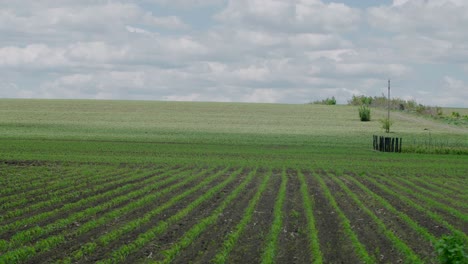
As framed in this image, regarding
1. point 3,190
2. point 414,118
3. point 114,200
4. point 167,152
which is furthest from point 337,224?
point 414,118

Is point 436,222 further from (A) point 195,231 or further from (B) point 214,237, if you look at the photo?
(A) point 195,231

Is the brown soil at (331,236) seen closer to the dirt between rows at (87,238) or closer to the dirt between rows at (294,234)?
the dirt between rows at (294,234)

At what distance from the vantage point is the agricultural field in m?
13.3

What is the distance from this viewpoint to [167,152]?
42.1 m

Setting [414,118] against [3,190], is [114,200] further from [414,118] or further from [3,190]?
[414,118]

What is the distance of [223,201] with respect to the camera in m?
20.0

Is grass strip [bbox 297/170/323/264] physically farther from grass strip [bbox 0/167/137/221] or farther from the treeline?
the treeline

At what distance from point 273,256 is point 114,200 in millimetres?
8226

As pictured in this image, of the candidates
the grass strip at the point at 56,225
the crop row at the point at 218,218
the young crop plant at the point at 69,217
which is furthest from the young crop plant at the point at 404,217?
the young crop plant at the point at 69,217

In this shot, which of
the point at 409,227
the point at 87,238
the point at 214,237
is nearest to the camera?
the point at 87,238

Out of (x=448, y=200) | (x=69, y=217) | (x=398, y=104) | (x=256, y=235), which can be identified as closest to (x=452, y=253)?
(x=256, y=235)

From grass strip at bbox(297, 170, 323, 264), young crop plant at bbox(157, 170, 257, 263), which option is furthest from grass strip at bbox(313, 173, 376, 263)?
young crop plant at bbox(157, 170, 257, 263)

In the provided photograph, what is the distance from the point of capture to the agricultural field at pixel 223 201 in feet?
43.8

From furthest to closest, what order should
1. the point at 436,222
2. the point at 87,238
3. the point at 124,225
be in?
1. the point at 436,222
2. the point at 124,225
3. the point at 87,238
